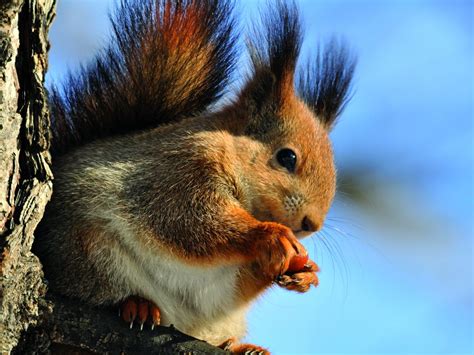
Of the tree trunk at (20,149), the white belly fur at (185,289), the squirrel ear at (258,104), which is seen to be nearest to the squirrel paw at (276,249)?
the white belly fur at (185,289)

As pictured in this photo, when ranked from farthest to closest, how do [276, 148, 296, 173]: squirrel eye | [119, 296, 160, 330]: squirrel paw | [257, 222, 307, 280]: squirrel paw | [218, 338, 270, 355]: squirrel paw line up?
[276, 148, 296, 173]: squirrel eye < [218, 338, 270, 355]: squirrel paw < [257, 222, 307, 280]: squirrel paw < [119, 296, 160, 330]: squirrel paw

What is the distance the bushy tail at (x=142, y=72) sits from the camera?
2.48 meters

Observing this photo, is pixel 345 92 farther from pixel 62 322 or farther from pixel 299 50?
pixel 62 322

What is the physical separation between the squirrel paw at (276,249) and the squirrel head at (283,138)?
0.25 metres

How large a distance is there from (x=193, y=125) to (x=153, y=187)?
345 mm

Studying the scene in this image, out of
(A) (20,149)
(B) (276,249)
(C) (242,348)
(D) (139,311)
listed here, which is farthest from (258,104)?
(A) (20,149)

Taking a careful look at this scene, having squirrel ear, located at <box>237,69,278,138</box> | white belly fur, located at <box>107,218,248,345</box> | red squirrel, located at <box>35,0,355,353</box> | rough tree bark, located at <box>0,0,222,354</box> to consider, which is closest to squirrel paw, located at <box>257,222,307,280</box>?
red squirrel, located at <box>35,0,355,353</box>

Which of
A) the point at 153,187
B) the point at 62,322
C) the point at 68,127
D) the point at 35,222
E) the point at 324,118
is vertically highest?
the point at 324,118

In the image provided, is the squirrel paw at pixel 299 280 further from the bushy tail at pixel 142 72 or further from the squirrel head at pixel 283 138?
the bushy tail at pixel 142 72

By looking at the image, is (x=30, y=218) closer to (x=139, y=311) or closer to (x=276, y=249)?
(x=139, y=311)

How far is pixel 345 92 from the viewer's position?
10.2 feet

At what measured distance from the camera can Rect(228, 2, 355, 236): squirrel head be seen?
97.6 inches

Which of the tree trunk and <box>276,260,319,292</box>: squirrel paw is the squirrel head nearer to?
<box>276,260,319,292</box>: squirrel paw

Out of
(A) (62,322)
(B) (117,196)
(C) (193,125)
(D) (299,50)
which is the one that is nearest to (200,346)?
(A) (62,322)
